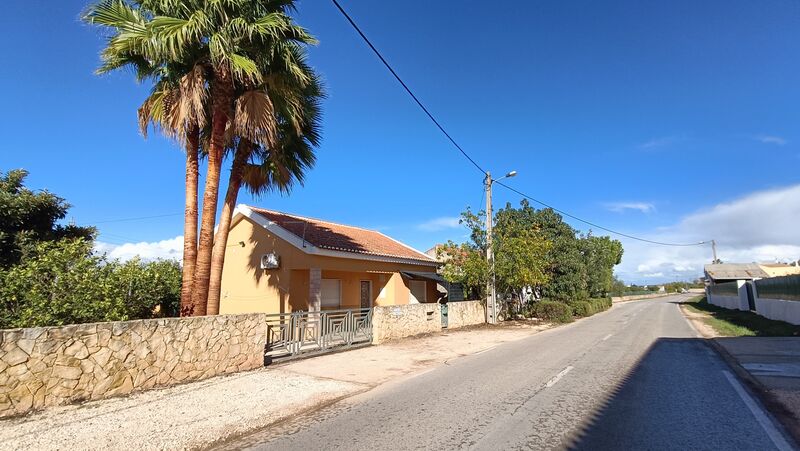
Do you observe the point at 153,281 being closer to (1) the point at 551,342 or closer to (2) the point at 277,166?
(2) the point at 277,166

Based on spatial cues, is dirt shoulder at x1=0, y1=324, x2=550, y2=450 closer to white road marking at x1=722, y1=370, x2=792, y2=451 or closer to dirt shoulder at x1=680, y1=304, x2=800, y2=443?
white road marking at x1=722, y1=370, x2=792, y2=451

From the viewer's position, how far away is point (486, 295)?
21.5m

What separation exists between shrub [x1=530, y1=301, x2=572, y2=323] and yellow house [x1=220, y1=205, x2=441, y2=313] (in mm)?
7647

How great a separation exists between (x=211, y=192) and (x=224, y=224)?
51.6 inches

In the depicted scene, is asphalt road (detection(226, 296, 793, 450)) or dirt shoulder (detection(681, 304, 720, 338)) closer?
asphalt road (detection(226, 296, 793, 450))

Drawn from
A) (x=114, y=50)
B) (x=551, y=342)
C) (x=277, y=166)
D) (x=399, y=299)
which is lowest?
(x=551, y=342)

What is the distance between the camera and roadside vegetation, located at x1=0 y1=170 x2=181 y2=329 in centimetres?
842

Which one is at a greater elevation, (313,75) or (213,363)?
(313,75)

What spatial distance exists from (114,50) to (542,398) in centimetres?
1064

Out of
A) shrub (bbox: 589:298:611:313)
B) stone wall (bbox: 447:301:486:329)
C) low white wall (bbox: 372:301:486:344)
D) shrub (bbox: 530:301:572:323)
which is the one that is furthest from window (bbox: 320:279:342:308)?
shrub (bbox: 589:298:611:313)

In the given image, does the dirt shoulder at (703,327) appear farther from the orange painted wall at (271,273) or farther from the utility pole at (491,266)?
the orange painted wall at (271,273)

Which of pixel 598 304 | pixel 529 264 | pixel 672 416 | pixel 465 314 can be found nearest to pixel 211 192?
pixel 672 416

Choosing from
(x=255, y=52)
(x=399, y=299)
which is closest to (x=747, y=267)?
(x=399, y=299)

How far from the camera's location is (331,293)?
A: 1836cm
